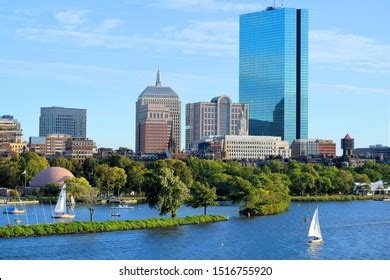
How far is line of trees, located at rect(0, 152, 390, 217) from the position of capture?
6950 centimetres

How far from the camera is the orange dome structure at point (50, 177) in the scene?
116188 mm

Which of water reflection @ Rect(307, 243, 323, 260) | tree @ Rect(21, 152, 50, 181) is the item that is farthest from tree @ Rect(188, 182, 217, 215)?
tree @ Rect(21, 152, 50, 181)

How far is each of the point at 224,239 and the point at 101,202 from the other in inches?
1974

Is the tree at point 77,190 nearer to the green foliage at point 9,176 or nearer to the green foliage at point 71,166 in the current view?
the green foliage at point 9,176

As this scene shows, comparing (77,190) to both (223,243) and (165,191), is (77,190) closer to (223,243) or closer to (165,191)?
(165,191)

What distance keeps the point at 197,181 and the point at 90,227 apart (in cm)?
5714

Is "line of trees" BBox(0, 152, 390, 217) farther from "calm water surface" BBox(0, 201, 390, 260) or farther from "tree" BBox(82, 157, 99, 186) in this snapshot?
"calm water surface" BBox(0, 201, 390, 260)

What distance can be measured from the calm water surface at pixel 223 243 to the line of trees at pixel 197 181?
4.15 meters

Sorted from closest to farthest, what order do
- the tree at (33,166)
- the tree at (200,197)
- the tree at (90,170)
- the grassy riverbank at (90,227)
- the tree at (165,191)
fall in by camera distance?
the grassy riverbank at (90,227) → the tree at (165,191) → the tree at (200,197) → the tree at (90,170) → the tree at (33,166)

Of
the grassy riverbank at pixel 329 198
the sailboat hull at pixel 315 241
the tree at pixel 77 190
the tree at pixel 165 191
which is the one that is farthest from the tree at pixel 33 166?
the sailboat hull at pixel 315 241
